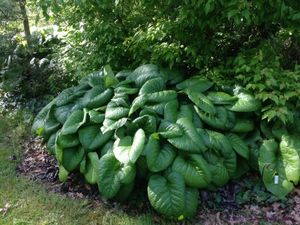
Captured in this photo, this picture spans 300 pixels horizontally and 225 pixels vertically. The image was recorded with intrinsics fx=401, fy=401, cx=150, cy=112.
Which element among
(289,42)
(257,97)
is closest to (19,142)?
(257,97)

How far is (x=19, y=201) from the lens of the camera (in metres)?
3.55

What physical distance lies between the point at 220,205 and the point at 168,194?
1.84 feet

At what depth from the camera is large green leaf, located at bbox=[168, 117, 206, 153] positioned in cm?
322

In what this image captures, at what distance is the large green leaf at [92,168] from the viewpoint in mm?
3414

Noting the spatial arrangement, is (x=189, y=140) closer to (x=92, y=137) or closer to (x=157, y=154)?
(x=157, y=154)

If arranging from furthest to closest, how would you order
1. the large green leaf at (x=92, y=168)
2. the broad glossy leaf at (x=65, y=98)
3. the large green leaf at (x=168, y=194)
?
the broad glossy leaf at (x=65, y=98) → the large green leaf at (x=92, y=168) → the large green leaf at (x=168, y=194)

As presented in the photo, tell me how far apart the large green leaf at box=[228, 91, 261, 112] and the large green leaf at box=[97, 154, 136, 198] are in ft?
3.48

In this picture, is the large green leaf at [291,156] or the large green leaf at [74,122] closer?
the large green leaf at [291,156]

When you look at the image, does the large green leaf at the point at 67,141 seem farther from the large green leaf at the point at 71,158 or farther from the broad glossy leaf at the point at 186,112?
the broad glossy leaf at the point at 186,112

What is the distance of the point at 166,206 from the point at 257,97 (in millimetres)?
1231

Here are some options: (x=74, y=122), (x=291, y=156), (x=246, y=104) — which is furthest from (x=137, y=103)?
(x=291, y=156)

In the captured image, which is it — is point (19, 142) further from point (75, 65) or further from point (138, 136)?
point (138, 136)

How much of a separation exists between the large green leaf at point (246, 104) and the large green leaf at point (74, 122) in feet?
4.41

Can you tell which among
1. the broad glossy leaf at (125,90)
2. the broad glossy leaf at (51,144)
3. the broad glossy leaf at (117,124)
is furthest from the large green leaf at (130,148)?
the broad glossy leaf at (51,144)
